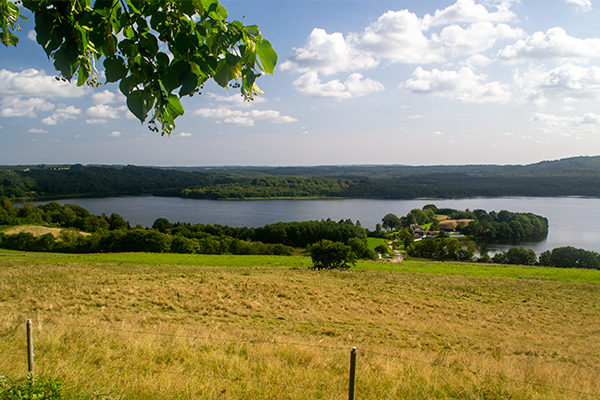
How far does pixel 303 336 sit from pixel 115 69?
28.0ft

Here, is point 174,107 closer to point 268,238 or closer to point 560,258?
point 560,258

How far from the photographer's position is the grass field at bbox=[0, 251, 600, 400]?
3.85m

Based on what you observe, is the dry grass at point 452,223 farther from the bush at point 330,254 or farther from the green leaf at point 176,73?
the green leaf at point 176,73

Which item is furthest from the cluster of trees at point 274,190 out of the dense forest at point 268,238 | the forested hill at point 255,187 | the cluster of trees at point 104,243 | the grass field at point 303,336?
the grass field at point 303,336

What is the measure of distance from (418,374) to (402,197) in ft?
427

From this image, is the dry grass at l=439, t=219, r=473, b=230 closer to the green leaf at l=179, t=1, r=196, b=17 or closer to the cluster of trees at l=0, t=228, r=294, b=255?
the cluster of trees at l=0, t=228, r=294, b=255

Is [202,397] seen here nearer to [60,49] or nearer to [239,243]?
[60,49]

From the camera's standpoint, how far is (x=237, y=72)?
3.55ft

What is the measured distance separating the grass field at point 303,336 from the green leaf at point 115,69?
98.0 inches

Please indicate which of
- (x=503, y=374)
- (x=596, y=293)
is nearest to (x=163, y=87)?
(x=503, y=374)

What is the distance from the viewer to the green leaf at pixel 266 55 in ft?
3.45

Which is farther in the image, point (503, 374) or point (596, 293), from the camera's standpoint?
point (596, 293)

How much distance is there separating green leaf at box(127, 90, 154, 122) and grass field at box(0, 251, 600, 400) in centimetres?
246

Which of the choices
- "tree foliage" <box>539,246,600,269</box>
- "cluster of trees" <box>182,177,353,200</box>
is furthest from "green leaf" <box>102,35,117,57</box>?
"cluster of trees" <box>182,177,353,200</box>
